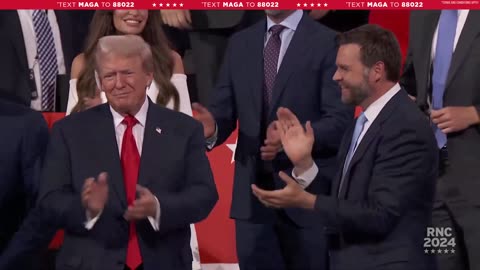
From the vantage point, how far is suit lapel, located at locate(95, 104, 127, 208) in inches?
177

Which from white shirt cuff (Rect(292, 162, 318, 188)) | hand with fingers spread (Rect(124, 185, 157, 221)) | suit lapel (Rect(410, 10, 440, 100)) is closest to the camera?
hand with fingers spread (Rect(124, 185, 157, 221))

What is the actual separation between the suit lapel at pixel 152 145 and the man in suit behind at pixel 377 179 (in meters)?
0.39

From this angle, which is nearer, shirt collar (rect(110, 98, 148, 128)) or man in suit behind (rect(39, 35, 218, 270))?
man in suit behind (rect(39, 35, 218, 270))

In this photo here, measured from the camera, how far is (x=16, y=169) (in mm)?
4508

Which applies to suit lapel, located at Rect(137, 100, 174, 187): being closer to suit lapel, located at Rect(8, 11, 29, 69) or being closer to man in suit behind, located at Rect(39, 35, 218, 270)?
man in suit behind, located at Rect(39, 35, 218, 270)

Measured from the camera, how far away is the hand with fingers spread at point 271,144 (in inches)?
186

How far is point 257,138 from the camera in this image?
4.79 m

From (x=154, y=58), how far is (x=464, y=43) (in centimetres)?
117

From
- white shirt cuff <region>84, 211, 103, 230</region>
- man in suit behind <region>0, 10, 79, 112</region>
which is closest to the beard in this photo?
white shirt cuff <region>84, 211, 103, 230</region>

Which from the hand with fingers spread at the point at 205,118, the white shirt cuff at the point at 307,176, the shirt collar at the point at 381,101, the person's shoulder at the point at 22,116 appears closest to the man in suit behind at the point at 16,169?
the person's shoulder at the point at 22,116

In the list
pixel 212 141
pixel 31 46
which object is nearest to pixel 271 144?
pixel 212 141

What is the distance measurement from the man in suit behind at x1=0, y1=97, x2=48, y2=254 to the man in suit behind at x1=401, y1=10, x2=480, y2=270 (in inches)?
55.9

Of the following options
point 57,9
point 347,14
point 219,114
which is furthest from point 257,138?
point 57,9

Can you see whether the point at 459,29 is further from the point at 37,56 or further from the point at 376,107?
the point at 37,56
